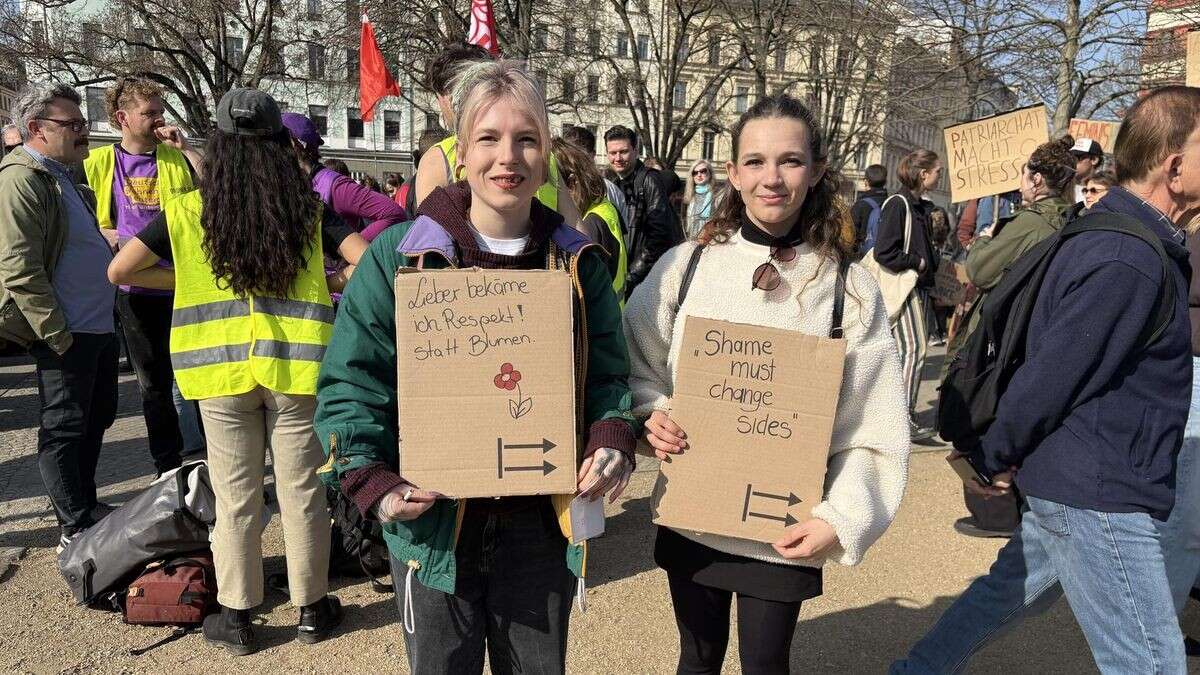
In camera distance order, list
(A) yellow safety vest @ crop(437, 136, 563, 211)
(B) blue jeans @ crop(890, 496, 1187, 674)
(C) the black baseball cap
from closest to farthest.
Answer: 1. (B) blue jeans @ crop(890, 496, 1187, 674)
2. (C) the black baseball cap
3. (A) yellow safety vest @ crop(437, 136, 563, 211)

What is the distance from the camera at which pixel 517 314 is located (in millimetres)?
1694

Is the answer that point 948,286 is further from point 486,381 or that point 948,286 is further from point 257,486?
point 486,381

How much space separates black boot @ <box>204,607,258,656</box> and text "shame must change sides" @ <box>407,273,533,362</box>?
6.46 ft

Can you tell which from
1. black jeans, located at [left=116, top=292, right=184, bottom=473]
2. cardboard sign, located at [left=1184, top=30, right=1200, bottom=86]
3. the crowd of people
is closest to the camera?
the crowd of people

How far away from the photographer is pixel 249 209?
8.59ft

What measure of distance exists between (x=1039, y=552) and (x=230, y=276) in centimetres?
277

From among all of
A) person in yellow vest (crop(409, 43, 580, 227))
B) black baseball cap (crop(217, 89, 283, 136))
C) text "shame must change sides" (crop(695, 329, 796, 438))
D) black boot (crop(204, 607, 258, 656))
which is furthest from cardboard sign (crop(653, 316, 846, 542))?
black boot (crop(204, 607, 258, 656))

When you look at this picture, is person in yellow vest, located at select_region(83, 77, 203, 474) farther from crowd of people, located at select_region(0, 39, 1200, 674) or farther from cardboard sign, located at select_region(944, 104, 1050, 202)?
cardboard sign, located at select_region(944, 104, 1050, 202)

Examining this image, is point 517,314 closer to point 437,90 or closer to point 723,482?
point 723,482

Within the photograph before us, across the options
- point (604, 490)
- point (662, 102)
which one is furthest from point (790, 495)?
point (662, 102)

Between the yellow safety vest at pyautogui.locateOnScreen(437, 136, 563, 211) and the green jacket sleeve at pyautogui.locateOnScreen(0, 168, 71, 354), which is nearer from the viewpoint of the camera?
the yellow safety vest at pyautogui.locateOnScreen(437, 136, 563, 211)

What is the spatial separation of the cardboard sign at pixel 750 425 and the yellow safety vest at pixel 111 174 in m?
3.54

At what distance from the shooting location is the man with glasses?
3479 millimetres

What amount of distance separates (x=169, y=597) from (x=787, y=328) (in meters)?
2.73
